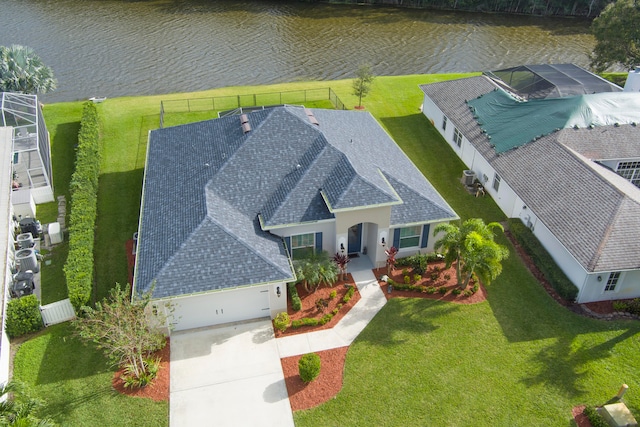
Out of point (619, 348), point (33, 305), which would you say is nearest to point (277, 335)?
point (33, 305)

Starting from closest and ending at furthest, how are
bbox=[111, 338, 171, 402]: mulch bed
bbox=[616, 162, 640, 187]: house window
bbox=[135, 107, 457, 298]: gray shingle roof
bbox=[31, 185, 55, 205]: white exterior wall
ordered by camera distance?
bbox=[111, 338, 171, 402]: mulch bed
bbox=[135, 107, 457, 298]: gray shingle roof
bbox=[31, 185, 55, 205]: white exterior wall
bbox=[616, 162, 640, 187]: house window

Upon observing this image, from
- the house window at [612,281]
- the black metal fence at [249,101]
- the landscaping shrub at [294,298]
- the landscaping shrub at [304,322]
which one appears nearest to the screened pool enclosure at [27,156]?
the black metal fence at [249,101]

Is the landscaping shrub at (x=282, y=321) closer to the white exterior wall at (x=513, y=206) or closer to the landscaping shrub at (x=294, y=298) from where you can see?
the landscaping shrub at (x=294, y=298)

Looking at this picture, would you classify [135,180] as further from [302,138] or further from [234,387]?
[234,387]

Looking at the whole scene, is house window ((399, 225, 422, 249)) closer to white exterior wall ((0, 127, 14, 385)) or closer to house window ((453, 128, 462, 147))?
house window ((453, 128, 462, 147))

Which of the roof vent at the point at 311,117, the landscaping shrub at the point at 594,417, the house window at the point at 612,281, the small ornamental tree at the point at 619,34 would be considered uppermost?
the small ornamental tree at the point at 619,34

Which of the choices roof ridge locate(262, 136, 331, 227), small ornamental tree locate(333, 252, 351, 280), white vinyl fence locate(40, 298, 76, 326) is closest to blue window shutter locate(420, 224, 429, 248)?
small ornamental tree locate(333, 252, 351, 280)
